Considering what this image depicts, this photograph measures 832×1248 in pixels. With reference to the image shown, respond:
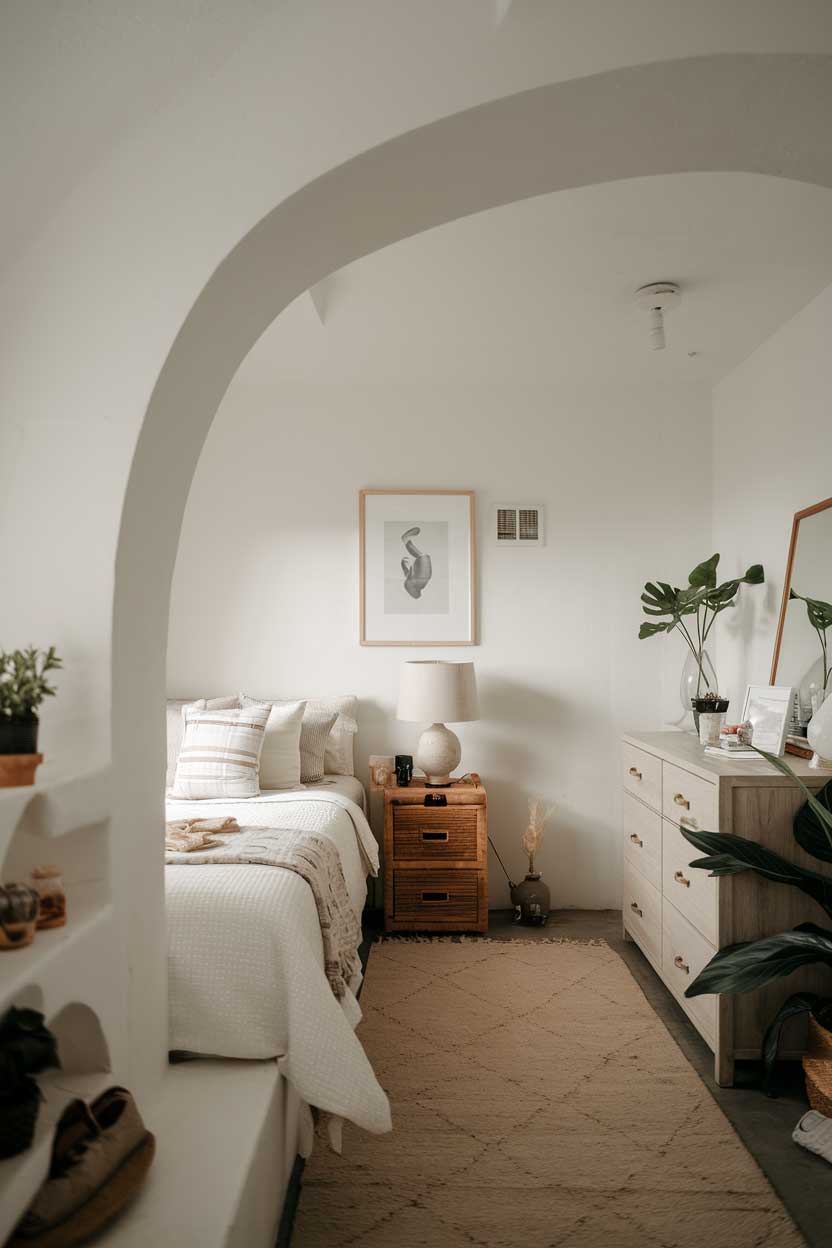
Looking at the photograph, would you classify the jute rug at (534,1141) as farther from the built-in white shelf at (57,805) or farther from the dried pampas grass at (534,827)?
the built-in white shelf at (57,805)

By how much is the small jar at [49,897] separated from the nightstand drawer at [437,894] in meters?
2.71

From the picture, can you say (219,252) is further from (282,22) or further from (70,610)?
(70,610)

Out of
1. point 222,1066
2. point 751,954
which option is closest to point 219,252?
point 222,1066

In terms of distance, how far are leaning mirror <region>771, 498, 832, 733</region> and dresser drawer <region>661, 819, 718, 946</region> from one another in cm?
60

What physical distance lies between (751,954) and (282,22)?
7.91 feet

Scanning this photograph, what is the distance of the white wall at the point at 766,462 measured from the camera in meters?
3.27

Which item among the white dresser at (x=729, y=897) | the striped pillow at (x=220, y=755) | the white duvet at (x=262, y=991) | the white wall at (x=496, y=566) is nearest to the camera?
the white duvet at (x=262, y=991)

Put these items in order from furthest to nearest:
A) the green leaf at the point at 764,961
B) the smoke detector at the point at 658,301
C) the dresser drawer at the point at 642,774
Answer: the dresser drawer at the point at 642,774 < the smoke detector at the point at 658,301 < the green leaf at the point at 764,961

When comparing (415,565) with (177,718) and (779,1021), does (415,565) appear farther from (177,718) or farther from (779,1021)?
(779,1021)

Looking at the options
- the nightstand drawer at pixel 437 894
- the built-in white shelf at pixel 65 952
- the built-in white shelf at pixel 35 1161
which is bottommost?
the nightstand drawer at pixel 437 894

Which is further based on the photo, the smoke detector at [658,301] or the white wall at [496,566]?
the white wall at [496,566]

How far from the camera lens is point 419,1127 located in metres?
2.37

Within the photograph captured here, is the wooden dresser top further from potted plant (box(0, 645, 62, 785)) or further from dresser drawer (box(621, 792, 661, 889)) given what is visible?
potted plant (box(0, 645, 62, 785))

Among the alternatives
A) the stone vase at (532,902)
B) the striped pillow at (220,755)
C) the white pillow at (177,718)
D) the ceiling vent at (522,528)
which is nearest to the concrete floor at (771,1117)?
the stone vase at (532,902)
